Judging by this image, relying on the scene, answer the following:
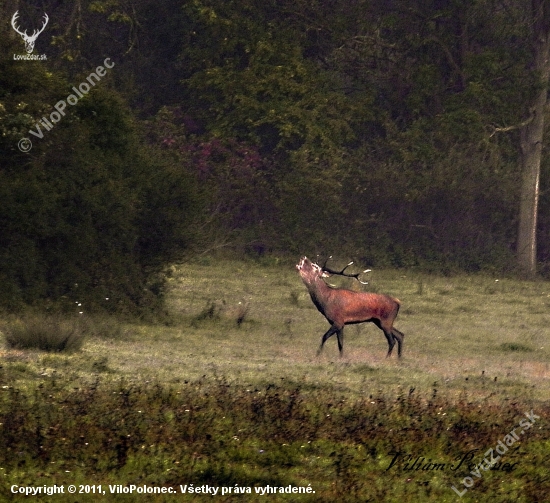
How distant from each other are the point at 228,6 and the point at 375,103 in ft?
19.0

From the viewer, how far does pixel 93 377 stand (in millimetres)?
11773

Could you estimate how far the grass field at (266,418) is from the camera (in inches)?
324

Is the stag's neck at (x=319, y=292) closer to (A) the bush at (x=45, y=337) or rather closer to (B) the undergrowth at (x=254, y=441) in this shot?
(A) the bush at (x=45, y=337)

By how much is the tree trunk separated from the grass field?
15540mm

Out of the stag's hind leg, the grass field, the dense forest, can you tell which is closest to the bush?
the grass field

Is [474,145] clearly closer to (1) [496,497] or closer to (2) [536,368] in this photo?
(2) [536,368]

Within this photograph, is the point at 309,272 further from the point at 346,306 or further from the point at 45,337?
the point at 45,337

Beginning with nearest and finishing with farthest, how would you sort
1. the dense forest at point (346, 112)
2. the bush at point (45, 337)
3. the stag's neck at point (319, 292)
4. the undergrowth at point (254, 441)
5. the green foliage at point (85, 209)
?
the undergrowth at point (254, 441), the bush at point (45, 337), the stag's neck at point (319, 292), the green foliage at point (85, 209), the dense forest at point (346, 112)

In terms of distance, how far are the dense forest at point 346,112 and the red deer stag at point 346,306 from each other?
13.2 metres

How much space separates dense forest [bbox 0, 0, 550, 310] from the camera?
31.5 m

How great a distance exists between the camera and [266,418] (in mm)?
9820

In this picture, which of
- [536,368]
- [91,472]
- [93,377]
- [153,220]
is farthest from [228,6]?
[91,472]


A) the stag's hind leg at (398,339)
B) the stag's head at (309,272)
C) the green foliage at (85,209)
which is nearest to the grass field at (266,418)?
the stag's hind leg at (398,339)

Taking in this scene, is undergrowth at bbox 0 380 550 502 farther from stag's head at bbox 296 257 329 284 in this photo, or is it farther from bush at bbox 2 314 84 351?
stag's head at bbox 296 257 329 284
